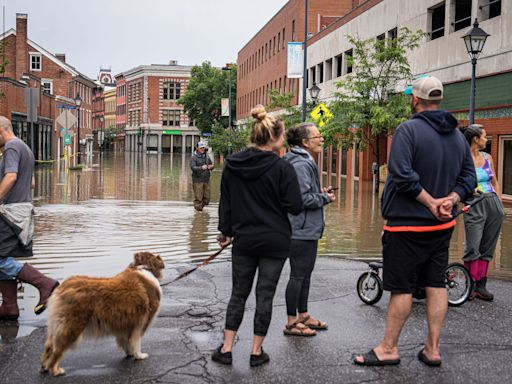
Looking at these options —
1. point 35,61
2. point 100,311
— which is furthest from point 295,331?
point 35,61

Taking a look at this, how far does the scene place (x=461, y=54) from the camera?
2505 centimetres

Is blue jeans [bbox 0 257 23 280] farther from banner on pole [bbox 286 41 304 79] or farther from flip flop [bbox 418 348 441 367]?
banner on pole [bbox 286 41 304 79]

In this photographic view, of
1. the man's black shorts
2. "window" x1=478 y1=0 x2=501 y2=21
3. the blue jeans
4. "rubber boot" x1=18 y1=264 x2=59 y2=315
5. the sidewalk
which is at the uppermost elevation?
"window" x1=478 y1=0 x2=501 y2=21

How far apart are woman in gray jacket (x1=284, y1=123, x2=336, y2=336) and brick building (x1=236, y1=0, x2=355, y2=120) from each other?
146ft

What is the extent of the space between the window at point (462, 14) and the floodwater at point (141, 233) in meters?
7.34

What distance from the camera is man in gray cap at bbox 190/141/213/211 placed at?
1842cm

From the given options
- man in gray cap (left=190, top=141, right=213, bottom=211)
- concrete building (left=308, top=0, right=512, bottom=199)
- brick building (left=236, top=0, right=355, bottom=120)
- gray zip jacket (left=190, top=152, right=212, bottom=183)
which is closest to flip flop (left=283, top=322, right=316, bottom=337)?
man in gray cap (left=190, top=141, right=213, bottom=211)

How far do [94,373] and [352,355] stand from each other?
200cm

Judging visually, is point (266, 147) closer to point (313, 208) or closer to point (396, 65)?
point (313, 208)

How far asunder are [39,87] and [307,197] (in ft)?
158

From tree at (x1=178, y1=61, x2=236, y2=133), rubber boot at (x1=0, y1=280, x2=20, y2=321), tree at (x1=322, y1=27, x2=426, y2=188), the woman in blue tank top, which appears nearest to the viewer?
rubber boot at (x1=0, y1=280, x2=20, y2=321)

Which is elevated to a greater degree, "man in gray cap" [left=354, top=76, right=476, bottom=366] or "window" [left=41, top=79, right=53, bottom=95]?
"window" [left=41, top=79, right=53, bottom=95]

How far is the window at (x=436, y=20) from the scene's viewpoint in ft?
91.3

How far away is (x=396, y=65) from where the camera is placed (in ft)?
88.6
